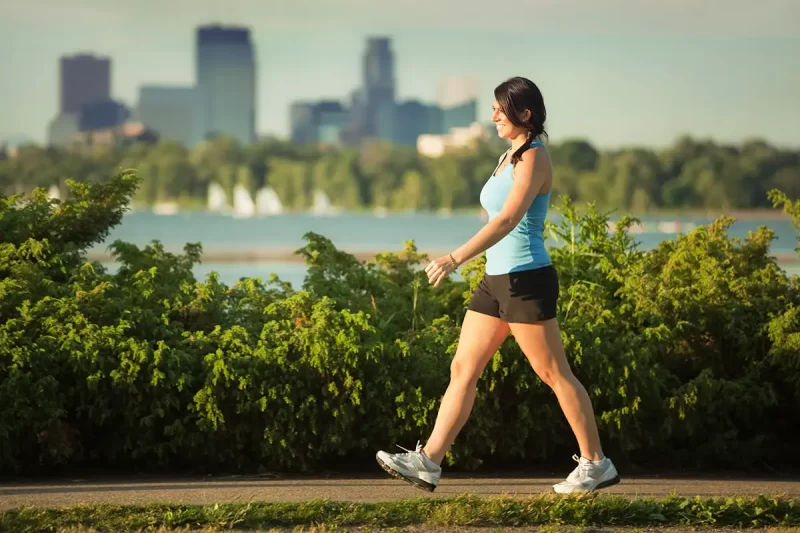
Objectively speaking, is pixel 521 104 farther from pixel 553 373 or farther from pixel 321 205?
pixel 321 205

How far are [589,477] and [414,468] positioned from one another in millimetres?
766

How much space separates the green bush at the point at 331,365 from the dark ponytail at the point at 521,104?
124cm

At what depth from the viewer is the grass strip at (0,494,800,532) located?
4254 millimetres

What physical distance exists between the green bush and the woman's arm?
107 centimetres

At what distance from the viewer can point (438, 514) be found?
14.4 feet

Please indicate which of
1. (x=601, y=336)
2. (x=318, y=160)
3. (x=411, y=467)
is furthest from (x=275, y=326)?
(x=318, y=160)

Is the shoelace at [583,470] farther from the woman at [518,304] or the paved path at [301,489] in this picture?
the paved path at [301,489]

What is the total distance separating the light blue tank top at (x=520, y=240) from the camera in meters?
4.77

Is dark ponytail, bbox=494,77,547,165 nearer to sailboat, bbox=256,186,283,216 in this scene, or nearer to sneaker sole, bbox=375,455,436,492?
sneaker sole, bbox=375,455,436,492

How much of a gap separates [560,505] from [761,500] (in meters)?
0.85

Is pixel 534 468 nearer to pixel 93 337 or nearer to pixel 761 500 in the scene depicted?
pixel 761 500

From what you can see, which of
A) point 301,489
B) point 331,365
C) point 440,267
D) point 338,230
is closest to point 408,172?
point 338,230

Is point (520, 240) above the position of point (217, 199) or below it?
below

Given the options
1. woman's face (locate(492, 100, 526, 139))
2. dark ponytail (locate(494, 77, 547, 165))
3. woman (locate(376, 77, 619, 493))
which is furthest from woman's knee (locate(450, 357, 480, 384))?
woman's face (locate(492, 100, 526, 139))
